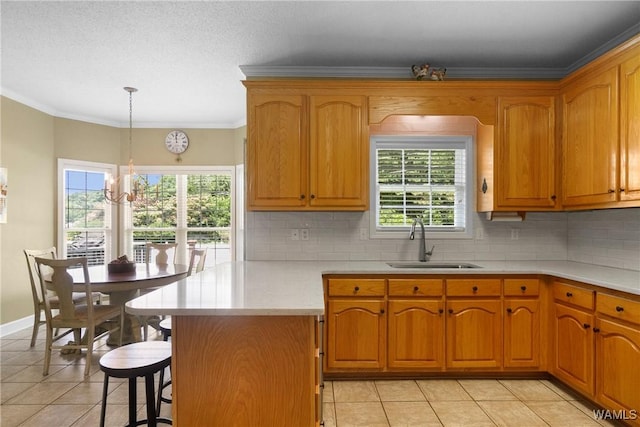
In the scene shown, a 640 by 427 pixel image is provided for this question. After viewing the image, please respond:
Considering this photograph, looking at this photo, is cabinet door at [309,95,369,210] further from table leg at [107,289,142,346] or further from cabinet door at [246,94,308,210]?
table leg at [107,289,142,346]

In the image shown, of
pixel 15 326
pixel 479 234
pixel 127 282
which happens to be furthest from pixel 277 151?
pixel 15 326

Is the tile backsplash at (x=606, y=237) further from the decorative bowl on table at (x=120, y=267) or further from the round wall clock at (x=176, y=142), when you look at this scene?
the round wall clock at (x=176, y=142)

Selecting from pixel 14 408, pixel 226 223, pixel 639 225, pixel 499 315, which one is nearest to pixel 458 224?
pixel 499 315

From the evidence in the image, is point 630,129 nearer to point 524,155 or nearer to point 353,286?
point 524,155

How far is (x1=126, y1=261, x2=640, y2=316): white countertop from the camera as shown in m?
1.52

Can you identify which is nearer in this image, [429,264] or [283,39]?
[283,39]

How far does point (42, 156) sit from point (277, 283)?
4.23 m

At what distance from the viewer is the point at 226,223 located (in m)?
5.46

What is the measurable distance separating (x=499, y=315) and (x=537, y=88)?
1898mm

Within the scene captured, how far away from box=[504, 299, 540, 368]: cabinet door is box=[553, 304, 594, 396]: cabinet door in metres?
0.13

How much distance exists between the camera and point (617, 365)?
220 centimetres

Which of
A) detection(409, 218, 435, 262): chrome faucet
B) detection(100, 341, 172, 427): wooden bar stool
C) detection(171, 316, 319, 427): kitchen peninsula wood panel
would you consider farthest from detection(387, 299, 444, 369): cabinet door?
detection(100, 341, 172, 427): wooden bar stool

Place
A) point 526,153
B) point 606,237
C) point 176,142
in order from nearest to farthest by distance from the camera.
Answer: point 606,237 < point 526,153 < point 176,142

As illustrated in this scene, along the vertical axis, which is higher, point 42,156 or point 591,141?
point 42,156
